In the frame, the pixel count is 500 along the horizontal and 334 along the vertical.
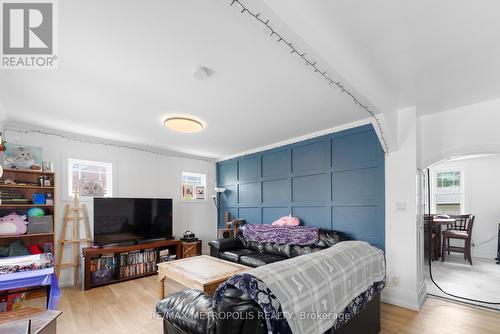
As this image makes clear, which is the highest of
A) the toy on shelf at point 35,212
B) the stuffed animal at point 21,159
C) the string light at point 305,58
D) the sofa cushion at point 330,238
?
the string light at point 305,58

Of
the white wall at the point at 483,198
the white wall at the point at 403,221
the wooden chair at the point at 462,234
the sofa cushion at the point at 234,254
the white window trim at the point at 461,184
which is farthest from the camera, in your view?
the white window trim at the point at 461,184

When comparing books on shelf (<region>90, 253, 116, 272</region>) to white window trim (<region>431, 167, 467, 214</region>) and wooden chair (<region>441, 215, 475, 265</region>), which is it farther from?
white window trim (<region>431, 167, 467, 214</region>)

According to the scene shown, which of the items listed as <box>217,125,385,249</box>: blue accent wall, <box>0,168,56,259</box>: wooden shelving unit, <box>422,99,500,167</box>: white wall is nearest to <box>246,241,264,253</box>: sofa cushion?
<box>217,125,385,249</box>: blue accent wall

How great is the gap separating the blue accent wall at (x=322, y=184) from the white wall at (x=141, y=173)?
91cm

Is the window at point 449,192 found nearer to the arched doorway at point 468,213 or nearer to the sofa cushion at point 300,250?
the arched doorway at point 468,213

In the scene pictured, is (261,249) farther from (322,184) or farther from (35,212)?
(35,212)

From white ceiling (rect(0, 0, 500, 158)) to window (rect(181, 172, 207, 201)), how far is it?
7.96ft

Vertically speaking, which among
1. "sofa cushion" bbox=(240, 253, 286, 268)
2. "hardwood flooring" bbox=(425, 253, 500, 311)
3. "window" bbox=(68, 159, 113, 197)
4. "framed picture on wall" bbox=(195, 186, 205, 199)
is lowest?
"hardwood flooring" bbox=(425, 253, 500, 311)

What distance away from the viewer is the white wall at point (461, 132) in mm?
2844

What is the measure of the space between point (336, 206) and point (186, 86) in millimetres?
2827

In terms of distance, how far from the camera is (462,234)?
192 inches

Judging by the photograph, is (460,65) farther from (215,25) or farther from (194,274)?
(194,274)

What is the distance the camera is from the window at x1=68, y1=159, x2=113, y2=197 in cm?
421

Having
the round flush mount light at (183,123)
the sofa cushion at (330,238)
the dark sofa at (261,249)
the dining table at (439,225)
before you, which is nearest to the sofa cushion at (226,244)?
the dark sofa at (261,249)
